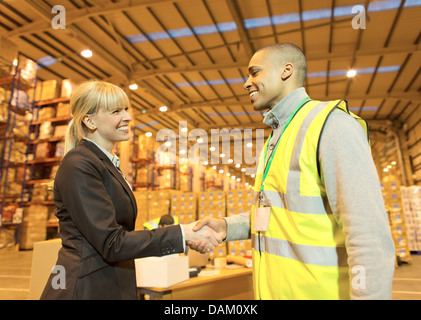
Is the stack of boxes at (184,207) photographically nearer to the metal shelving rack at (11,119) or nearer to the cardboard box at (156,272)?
the metal shelving rack at (11,119)

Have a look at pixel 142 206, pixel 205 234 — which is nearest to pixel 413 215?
pixel 142 206

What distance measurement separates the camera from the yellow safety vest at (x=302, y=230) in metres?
1.08

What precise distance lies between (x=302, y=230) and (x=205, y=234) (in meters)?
0.74

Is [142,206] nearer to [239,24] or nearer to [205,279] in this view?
[239,24]

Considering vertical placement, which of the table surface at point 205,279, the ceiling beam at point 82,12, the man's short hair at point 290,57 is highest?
the ceiling beam at point 82,12

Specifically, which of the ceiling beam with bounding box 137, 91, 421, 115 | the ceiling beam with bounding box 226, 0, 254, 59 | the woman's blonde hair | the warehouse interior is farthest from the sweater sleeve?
the ceiling beam with bounding box 137, 91, 421, 115

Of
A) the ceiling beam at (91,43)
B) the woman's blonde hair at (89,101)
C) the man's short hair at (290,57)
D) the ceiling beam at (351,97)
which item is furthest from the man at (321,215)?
the ceiling beam at (351,97)

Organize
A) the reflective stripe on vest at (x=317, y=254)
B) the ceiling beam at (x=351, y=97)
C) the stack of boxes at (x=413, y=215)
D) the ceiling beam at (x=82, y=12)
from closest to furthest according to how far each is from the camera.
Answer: the reflective stripe on vest at (x=317, y=254), the ceiling beam at (x=82, y=12), the stack of boxes at (x=413, y=215), the ceiling beam at (x=351, y=97)

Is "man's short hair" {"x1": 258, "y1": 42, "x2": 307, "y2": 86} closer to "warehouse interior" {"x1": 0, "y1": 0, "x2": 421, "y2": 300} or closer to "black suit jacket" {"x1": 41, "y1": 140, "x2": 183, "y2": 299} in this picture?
"black suit jacket" {"x1": 41, "y1": 140, "x2": 183, "y2": 299}

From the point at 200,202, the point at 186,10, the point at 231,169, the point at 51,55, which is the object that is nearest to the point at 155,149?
the point at 200,202

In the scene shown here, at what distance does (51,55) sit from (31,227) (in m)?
6.03

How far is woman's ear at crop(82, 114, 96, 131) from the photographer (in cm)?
160

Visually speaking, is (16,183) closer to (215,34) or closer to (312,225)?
(215,34)

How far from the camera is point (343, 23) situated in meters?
8.48
